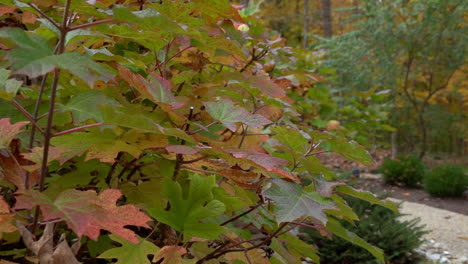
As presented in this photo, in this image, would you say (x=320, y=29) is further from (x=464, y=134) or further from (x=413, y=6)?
(x=413, y=6)

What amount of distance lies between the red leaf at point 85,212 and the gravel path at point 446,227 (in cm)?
491

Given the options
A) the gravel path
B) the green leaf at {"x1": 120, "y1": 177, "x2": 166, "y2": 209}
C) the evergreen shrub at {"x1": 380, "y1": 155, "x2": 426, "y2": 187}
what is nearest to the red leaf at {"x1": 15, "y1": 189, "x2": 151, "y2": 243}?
the green leaf at {"x1": 120, "y1": 177, "x2": 166, "y2": 209}

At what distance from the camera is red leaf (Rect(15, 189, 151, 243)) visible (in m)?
0.55

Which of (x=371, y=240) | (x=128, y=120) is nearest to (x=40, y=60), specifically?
(x=128, y=120)

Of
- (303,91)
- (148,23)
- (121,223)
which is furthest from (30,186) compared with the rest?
(303,91)

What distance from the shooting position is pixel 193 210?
83 centimetres

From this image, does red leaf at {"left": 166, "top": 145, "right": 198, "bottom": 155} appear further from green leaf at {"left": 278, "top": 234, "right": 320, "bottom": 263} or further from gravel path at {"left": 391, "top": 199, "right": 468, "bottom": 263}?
gravel path at {"left": 391, "top": 199, "right": 468, "bottom": 263}

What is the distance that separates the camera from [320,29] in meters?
20.1

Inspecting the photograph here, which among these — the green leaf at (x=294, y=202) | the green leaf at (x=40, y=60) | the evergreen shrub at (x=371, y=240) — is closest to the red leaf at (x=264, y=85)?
the green leaf at (x=294, y=202)

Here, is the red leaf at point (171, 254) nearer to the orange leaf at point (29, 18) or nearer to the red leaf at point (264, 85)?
the red leaf at point (264, 85)

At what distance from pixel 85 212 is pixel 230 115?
0.36 m

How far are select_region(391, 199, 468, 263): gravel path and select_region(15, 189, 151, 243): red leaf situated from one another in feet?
16.1

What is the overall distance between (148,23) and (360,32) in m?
10.6

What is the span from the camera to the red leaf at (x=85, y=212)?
553 millimetres
